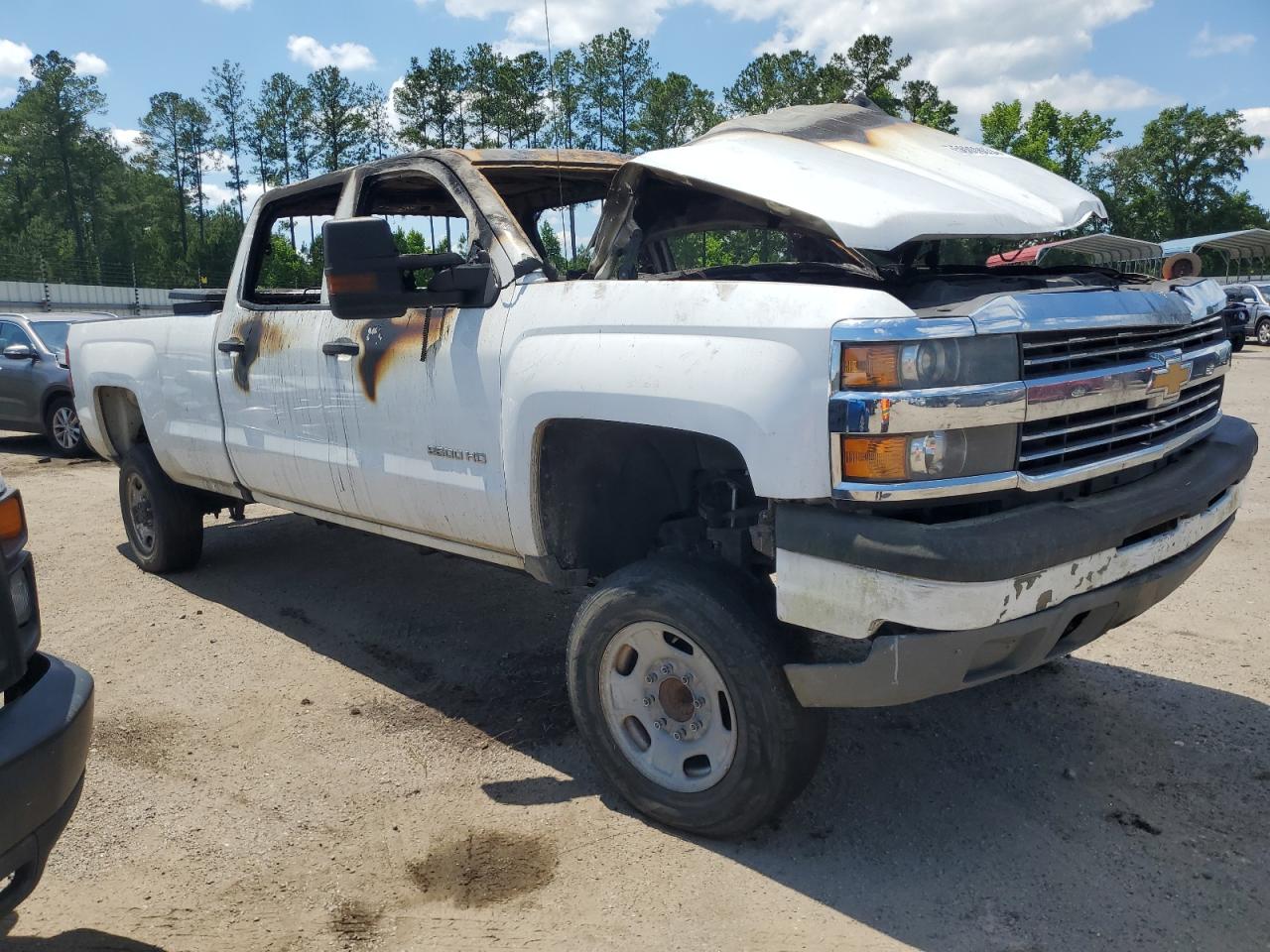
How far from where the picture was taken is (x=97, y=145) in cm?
7488

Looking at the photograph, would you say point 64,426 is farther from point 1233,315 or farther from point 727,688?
point 1233,315

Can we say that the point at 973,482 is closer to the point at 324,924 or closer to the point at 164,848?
the point at 324,924

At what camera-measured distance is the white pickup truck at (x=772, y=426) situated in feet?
8.15

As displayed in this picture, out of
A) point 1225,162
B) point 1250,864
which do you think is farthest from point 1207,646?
point 1225,162

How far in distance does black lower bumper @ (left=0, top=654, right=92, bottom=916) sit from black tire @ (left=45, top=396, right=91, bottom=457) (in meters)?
10.0

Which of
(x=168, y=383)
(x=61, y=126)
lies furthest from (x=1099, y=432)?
(x=61, y=126)

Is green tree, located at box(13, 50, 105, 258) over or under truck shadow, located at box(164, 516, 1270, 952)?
over

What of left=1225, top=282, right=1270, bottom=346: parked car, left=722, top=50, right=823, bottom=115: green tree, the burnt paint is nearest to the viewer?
the burnt paint

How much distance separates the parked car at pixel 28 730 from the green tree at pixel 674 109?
35518mm

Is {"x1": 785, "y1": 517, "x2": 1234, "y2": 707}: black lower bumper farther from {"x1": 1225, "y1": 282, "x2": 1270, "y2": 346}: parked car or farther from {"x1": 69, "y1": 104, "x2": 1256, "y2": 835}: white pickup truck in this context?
{"x1": 1225, "y1": 282, "x2": 1270, "y2": 346}: parked car

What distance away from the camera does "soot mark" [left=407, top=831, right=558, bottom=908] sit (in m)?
2.89

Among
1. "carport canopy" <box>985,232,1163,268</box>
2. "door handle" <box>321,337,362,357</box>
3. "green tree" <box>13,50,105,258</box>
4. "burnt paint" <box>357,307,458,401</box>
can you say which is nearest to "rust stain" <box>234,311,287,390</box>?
"door handle" <box>321,337,362,357</box>

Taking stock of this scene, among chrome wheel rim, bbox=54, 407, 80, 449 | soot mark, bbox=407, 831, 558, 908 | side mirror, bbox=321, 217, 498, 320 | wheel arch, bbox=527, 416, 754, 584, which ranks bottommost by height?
soot mark, bbox=407, 831, 558, 908

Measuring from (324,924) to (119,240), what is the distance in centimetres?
8550
